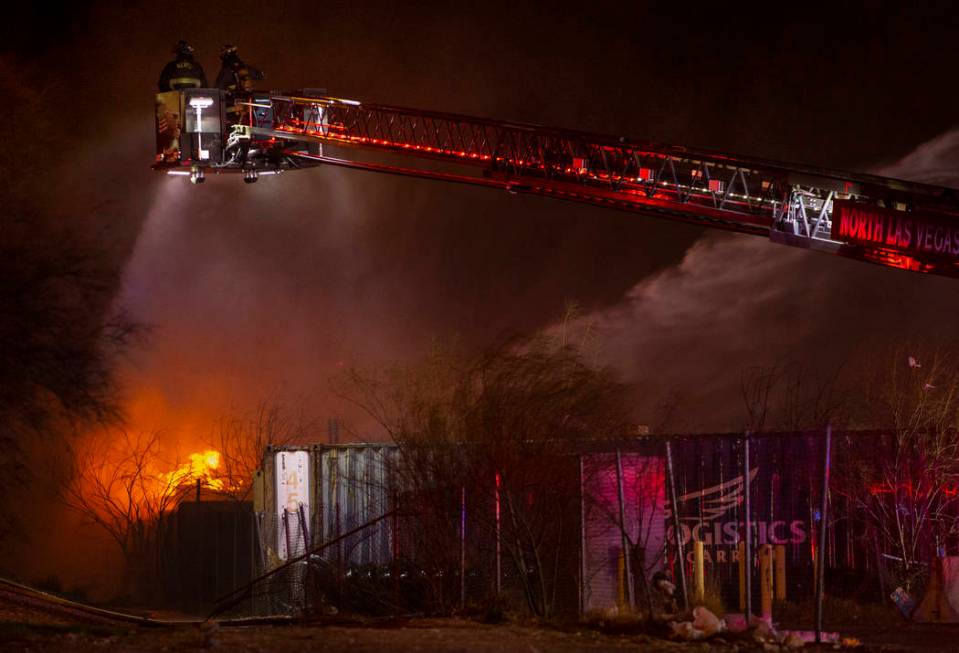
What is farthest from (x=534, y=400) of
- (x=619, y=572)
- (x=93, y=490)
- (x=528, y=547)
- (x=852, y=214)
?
(x=93, y=490)

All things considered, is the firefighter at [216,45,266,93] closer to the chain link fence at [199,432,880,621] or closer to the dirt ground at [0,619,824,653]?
the chain link fence at [199,432,880,621]

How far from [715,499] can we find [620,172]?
6.20 m

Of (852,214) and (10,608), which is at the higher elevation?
(852,214)

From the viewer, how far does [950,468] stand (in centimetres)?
2091

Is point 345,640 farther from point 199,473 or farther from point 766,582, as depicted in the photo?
point 199,473

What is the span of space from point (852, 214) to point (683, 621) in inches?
233

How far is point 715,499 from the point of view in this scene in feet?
71.2

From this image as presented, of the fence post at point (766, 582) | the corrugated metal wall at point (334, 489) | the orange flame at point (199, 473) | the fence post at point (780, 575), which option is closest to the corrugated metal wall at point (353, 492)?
the corrugated metal wall at point (334, 489)

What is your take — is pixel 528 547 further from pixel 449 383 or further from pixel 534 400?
pixel 449 383

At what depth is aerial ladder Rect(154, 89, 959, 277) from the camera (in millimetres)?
16500

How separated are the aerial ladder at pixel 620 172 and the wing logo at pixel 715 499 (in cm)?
524

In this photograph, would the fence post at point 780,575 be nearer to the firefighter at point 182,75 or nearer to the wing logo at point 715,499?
the wing logo at point 715,499

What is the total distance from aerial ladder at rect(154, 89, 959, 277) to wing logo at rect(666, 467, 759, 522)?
5.24 m

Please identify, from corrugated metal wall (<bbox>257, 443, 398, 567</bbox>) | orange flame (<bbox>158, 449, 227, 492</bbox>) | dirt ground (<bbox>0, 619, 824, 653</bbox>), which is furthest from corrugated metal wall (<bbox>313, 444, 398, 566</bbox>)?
orange flame (<bbox>158, 449, 227, 492</bbox>)
